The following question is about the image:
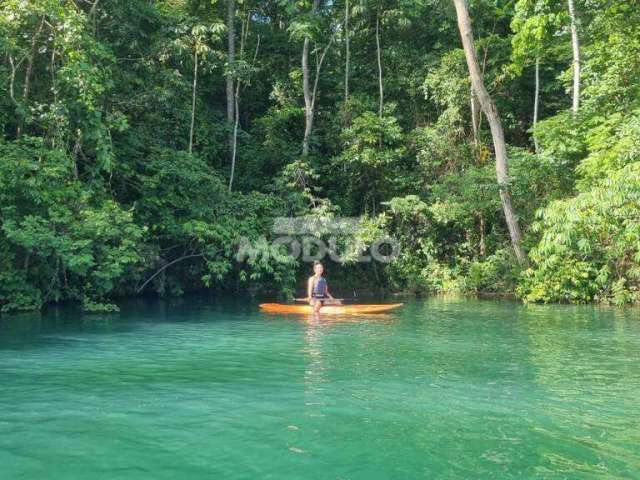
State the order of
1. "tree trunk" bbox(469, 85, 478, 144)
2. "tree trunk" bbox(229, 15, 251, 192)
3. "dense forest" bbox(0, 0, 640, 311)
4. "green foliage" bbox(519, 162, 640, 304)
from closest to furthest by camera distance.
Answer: "green foliage" bbox(519, 162, 640, 304) → "dense forest" bbox(0, 0, 640, 311) → "tree trunk" bbox(229, 15, 251, 192) → "tree trunk" bbox(469, 85, 478, 144)

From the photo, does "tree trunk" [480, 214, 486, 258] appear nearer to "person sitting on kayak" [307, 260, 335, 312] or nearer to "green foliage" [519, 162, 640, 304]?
"green foliage" [519, 162, 640, 304]

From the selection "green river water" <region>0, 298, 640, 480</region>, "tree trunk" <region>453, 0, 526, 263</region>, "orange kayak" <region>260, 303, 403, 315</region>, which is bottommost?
"green river water" <region>0, 298, 640, 480</region>

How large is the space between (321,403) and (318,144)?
16712mm

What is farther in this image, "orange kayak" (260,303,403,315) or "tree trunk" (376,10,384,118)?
"tree trunk" (376,10,384,118)

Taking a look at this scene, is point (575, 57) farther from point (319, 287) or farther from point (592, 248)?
point (319, 287)

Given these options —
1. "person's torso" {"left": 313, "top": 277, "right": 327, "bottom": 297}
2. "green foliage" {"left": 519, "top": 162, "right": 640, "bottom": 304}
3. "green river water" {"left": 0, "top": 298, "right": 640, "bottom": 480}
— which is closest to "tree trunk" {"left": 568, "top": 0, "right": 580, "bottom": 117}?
"green foliage" {"left": 519, "top": 162, "right": 640, "bottom": 304}

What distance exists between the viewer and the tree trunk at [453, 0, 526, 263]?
1728cm

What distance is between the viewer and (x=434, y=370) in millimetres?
8109

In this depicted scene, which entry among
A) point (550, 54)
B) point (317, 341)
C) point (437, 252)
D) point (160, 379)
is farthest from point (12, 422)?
point (550, 54)

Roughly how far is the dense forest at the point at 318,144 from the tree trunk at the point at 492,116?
69mm

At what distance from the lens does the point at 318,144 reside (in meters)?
22.5

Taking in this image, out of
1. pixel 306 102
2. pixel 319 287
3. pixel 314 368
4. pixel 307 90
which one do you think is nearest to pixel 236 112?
pixel 306 102

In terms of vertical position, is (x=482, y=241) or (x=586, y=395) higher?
(x=482, y=241)

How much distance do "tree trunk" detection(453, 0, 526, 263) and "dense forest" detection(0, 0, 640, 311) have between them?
0.23 feet
